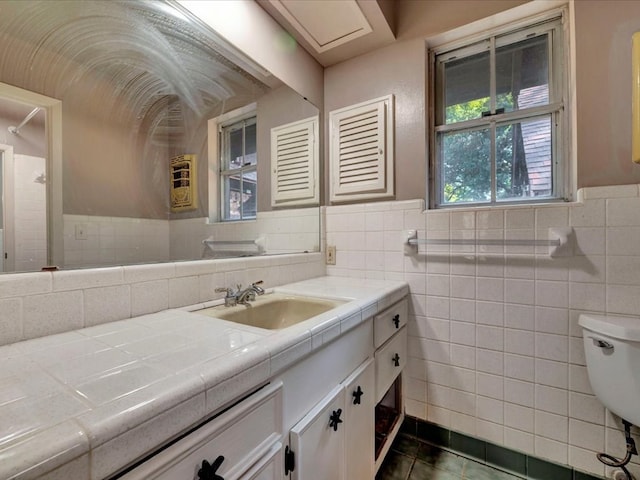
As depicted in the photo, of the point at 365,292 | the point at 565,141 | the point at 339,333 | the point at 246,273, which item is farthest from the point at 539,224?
the point at 246,273

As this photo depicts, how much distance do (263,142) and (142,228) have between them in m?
0.90

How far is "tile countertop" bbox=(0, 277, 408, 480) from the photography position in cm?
34

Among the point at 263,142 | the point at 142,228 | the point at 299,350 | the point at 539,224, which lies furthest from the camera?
the point at 263,142

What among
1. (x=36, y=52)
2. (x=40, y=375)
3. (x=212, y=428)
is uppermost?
(x=36, y=52)

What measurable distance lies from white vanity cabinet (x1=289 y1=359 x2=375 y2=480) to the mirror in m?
0.79

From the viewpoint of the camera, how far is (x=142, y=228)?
1.13 metres

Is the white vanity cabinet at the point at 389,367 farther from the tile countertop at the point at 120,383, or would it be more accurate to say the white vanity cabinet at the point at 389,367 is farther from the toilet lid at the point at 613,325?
the toilet lid at the point at 613,325

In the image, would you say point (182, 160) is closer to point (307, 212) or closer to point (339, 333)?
point (307, 212)

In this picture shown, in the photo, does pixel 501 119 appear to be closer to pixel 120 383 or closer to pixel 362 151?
pixel 362 151

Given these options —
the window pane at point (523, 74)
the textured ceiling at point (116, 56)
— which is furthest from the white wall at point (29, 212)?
the window pane at point (523, 74)

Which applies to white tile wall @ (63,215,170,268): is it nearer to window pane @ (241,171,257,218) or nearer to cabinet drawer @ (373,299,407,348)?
window pane @ (241,171,257,218)

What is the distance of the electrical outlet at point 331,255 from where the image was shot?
72.6 inches

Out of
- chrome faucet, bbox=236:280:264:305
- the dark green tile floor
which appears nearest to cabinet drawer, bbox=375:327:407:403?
the dark green tile floor

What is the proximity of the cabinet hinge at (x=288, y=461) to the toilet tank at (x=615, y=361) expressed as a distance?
1218 millimetres
